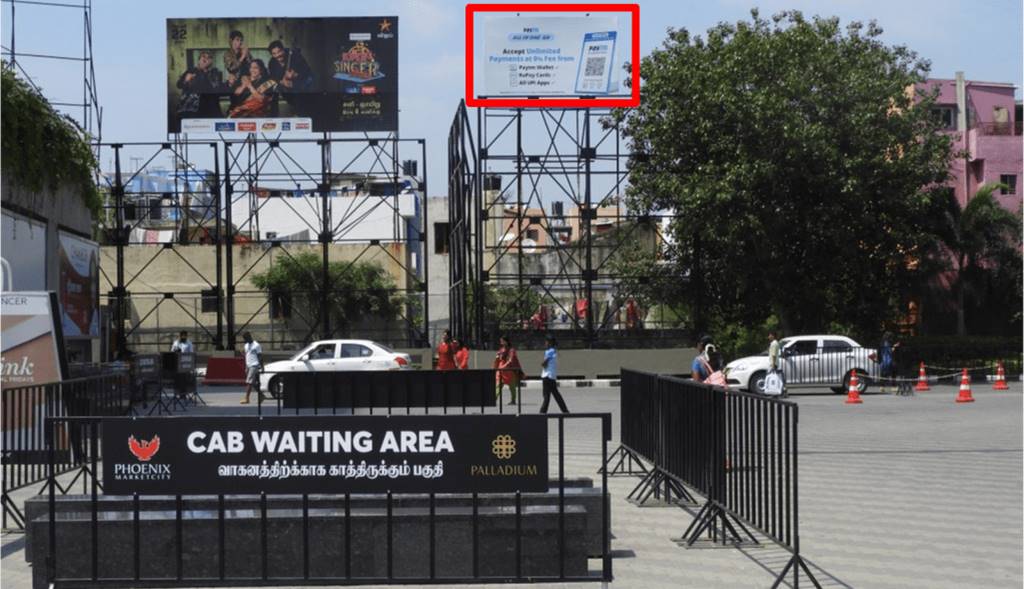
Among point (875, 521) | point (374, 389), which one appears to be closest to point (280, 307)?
point (374, 389)

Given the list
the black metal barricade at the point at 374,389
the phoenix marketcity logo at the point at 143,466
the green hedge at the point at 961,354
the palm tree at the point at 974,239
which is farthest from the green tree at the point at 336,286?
the phoenix marketcity logo at the point at 143,466

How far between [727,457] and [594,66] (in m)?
36.5

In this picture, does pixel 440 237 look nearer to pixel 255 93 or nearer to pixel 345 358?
pixel 255 93

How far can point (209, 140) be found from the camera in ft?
155

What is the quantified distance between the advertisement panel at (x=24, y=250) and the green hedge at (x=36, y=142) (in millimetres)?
731

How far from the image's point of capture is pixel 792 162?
141ft

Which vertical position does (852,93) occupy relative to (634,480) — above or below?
above

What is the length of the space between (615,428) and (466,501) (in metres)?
14.6

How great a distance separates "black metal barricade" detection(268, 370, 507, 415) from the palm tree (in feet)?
109

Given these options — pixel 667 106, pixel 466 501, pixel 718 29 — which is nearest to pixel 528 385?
pixel 667 106

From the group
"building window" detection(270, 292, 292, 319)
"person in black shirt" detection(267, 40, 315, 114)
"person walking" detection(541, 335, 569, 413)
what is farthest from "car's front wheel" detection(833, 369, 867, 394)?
"building window" detection(270, 292, 292, 319)

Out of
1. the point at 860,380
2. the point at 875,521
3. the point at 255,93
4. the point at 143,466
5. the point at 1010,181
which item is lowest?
the point at 860,380

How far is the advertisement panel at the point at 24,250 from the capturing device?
24.5 metres

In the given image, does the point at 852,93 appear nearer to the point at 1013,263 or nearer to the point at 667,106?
the point at 667,106
